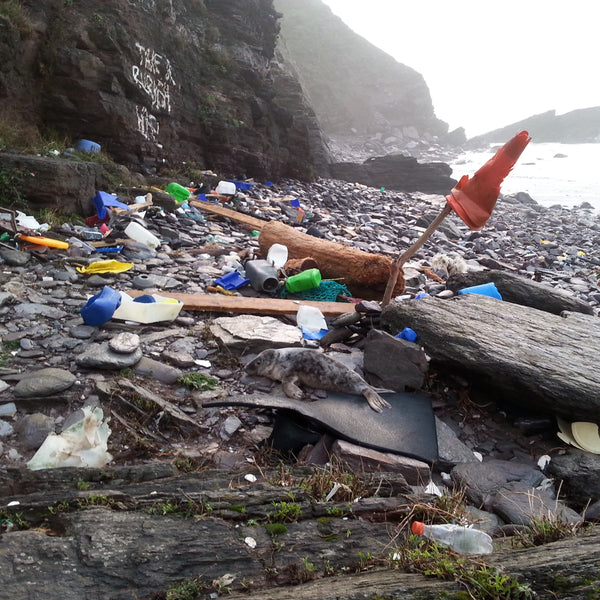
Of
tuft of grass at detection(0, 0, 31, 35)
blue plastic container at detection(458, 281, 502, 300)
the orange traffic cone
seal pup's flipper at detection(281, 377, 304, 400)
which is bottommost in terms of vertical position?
seal pup's flipper at detection(281, 377, 304, 400)

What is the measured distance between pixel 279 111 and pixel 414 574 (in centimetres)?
1475

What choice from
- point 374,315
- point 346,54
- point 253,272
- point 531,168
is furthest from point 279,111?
point 346,54

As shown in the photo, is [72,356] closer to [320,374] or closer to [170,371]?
[170,371]

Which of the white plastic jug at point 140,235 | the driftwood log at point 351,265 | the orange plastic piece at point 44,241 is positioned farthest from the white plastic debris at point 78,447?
the white plastic jug at point 140,235

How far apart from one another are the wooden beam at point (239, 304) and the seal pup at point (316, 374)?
1.12 meters

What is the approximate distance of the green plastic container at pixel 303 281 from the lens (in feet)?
15.2

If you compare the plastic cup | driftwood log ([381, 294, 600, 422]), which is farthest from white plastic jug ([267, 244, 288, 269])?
driftwood log ([381, 294, 600, 422])

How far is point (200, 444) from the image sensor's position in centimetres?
247

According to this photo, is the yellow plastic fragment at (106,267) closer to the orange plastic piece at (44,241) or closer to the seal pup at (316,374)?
the orange plastic piece at (44,241)

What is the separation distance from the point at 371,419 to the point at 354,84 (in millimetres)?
60682

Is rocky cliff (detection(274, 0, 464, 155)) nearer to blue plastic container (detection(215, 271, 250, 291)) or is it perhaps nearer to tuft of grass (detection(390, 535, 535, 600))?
blue plastic container (detection(215, 271, 250, 291))

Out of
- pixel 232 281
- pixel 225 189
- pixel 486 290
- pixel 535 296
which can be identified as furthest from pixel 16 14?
pixel 535 296

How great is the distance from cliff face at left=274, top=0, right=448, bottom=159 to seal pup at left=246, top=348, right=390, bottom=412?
165 ft

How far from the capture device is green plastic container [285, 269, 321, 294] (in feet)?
15.2
